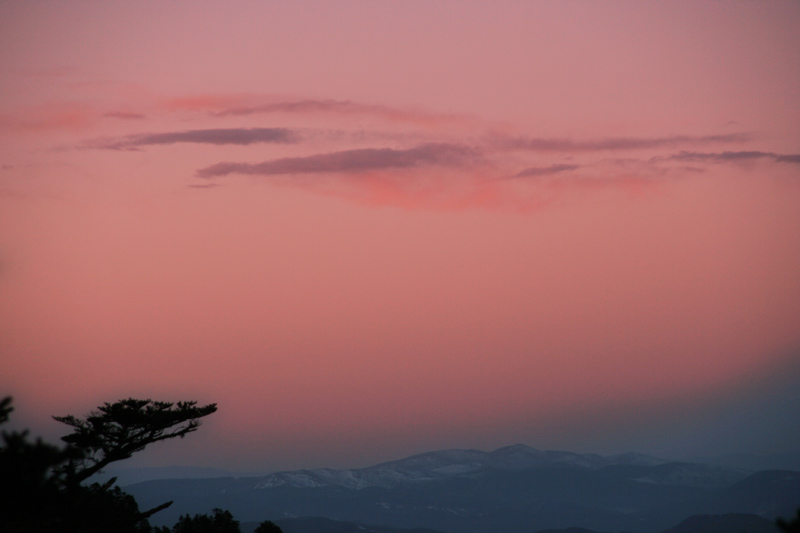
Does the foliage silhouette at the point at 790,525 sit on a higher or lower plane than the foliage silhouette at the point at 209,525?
higher

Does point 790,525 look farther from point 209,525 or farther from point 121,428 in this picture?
point 209,525

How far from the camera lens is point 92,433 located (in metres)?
48.0

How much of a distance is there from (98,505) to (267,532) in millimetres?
20070

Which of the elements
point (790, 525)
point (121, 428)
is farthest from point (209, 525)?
point (790, 525)

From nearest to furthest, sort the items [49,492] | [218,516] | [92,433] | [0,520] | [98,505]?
[0,520] → [49,492] → [92,433] → [98,505] → [218,516]

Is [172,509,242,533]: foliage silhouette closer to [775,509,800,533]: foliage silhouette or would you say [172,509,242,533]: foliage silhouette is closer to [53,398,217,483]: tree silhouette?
[53,398,217,483]: tree silhouette

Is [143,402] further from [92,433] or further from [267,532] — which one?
[267,532]

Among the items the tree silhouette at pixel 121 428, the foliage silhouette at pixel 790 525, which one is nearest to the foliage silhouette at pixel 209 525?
the tree silhouette at pixel 121 428

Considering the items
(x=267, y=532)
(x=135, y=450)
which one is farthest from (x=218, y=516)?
(x=135, y=450)

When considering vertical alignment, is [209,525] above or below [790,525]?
below

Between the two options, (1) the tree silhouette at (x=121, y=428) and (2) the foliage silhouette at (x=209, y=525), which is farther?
(2) the foliage silhouette at (x=209, y=525)

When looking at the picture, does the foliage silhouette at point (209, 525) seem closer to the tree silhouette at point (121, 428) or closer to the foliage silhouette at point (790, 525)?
the tree silhouette at point (121, 428)

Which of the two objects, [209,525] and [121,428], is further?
[209,525]

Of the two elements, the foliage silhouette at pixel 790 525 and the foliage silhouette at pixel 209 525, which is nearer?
the foliage silhouette at pixel 790 525
